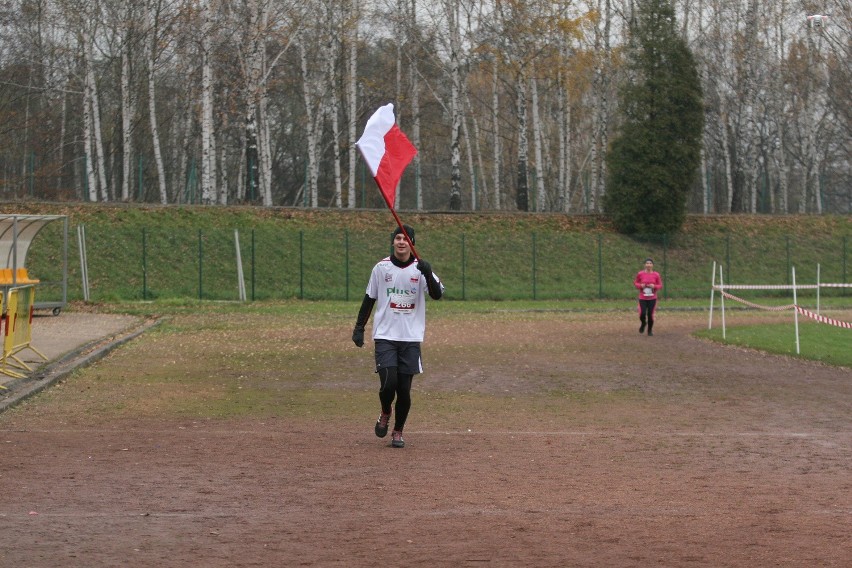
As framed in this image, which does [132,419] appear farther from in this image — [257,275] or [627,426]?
[257,275]

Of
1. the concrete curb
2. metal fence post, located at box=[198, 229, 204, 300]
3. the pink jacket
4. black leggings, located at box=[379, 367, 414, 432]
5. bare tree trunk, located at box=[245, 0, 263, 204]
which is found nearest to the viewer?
black leggings, located at box=[379, 367, 414, 432]

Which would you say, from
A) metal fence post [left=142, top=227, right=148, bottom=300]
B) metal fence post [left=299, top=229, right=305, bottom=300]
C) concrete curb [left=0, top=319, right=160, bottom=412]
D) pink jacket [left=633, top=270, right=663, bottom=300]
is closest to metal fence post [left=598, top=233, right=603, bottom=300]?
metal fence post [left=299, top=229, right=305, bottom=300]

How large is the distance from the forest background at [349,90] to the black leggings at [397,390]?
33575 millimetres

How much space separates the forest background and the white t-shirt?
33.4m

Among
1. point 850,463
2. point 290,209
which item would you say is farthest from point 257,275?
point 850,463

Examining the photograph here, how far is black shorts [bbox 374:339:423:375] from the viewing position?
35.2 feet

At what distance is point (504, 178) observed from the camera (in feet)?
243

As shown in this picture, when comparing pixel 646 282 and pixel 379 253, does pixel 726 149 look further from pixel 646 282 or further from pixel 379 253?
pixel 646 282

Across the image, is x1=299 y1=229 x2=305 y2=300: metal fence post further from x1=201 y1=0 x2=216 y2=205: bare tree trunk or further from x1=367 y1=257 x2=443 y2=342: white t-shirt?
x1=367 y1=257 x2=443 y2=342: white t-shirt

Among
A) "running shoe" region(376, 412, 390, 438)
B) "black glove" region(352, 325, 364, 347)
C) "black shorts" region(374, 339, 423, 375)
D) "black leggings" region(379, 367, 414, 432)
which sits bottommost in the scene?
"running shoe" region(376, 412, 390, 438)

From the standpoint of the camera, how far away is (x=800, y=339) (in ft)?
76.9

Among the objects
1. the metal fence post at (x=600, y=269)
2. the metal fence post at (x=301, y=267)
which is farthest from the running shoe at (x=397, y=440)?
the metal fence post at (x=600, y=269)

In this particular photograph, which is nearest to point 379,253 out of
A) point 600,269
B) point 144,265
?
point 600,269

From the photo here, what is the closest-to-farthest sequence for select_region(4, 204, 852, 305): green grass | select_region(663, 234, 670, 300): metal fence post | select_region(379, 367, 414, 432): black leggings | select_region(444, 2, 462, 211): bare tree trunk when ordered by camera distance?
select_region(379, 367, 414, 432): black leggings < select_region(4, 204, 852, 305): green grass < select_region(663, 234, 670, 300): metal fence post < select_region(444, 2, 462, 211): bare tree trunk
